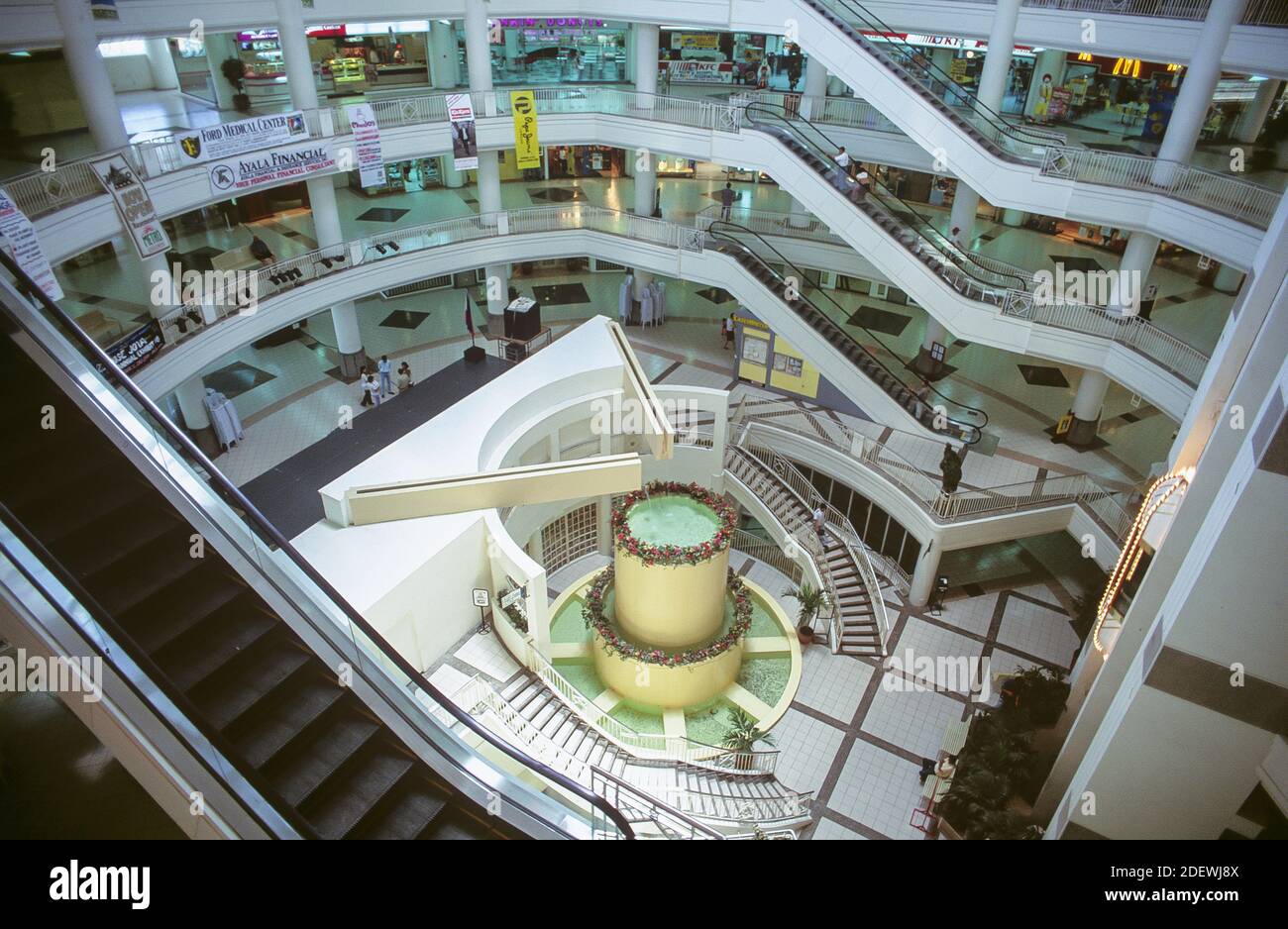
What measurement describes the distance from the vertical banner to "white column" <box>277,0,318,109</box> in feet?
3.53

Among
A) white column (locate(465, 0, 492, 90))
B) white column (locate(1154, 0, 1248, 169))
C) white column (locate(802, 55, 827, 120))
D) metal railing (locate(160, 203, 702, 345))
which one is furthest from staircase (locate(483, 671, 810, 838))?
white column (locate(802, 55, 827, 120))

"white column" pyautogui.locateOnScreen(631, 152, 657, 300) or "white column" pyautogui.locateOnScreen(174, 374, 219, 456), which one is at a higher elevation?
"white column" pyautogui.locateOnScreen(631, 152, 657, 300)

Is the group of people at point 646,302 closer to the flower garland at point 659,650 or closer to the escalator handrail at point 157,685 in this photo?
the flower garland at point 659,650

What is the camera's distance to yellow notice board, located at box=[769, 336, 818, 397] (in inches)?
1008

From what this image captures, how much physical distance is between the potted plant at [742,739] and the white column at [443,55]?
23.8 metres

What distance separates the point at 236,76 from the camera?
25094mm

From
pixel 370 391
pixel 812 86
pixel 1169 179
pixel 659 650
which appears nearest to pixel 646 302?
pixel 812 86

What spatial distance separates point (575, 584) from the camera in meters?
23.4

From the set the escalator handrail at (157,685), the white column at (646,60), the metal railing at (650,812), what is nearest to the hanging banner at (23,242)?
the escalator handrail at (157,685)

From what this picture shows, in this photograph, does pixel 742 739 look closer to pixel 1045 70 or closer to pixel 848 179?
pixel 848 179

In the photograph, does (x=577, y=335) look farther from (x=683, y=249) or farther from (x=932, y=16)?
(x=932, y=16)

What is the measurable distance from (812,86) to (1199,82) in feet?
36.7

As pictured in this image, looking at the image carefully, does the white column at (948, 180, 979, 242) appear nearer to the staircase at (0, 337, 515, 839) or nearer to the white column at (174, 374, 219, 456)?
the white column at (174, 374, 219, 456)
